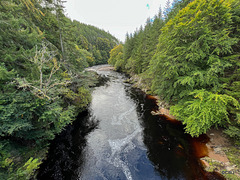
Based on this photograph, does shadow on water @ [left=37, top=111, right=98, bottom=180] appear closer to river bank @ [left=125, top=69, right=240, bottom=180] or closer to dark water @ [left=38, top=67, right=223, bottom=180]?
dark water @ [left=38, top=67, right=223, bottom=180]

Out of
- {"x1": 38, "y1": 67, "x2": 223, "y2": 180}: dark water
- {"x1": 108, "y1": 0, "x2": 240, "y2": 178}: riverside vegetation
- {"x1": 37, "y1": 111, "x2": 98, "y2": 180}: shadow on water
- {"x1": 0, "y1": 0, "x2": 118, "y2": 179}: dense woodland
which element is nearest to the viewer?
{"x1": 0, "y1": 0, "x2": 118, "y2": 179}: dense woodland

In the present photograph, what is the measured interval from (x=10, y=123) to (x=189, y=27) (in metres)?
16.3

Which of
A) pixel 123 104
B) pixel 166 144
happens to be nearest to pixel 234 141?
pixel 166 144

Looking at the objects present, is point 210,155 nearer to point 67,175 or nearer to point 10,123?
point 67,175

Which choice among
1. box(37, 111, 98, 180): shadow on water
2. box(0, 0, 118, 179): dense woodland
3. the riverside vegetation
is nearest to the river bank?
the riverside vegetation

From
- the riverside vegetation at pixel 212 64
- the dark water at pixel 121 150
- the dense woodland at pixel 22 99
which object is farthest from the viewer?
the riverside vegetation at pixel 212 64

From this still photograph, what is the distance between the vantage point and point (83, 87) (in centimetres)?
1638

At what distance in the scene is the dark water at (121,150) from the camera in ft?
27.3

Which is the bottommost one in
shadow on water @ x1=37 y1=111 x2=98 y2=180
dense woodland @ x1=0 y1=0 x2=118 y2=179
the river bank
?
shadow on water @ x1=37 y1=111 x2=98 y2=180

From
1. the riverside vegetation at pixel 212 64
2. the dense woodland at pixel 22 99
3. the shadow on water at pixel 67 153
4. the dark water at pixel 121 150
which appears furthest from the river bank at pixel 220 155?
the dense woodland at pixel 22 99

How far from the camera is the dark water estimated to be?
8.34m

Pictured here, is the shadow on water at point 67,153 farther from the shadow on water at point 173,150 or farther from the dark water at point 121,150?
the shadow on water at point 173,150

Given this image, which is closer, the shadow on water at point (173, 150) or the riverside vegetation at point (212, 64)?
the shadow on water at point (173, 150)

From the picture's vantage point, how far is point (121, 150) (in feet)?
34.2
